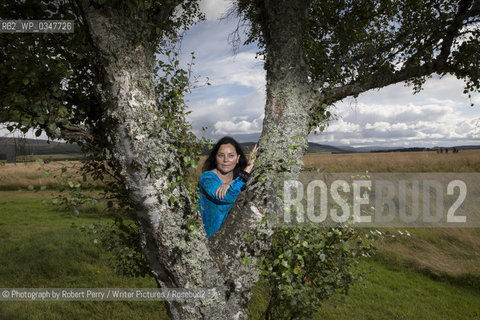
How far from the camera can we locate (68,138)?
367cm

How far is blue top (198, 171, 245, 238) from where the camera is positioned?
4.42 m

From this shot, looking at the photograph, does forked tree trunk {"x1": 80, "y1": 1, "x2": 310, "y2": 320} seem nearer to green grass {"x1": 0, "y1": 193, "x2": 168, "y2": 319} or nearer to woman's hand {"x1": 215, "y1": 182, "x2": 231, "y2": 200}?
woman's hand {"x1": 215, "y1": 182, "x2": 231, "y2": 200}

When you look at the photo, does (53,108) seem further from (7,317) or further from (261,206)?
(7,317)

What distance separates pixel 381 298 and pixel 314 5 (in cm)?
1012

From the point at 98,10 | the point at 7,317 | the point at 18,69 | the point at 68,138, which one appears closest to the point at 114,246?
the point at 68,138

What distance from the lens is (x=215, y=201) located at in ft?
14.7

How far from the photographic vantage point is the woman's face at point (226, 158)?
5413mm

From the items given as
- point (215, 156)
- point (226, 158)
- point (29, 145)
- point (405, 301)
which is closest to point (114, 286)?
point (215, 156)

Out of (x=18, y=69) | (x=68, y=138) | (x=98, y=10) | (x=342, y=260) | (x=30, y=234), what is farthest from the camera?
(x=30, y=234)

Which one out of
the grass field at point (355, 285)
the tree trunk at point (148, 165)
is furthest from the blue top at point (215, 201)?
the grass field at point (355, 285)

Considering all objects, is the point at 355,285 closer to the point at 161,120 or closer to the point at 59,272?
the point at 161,120

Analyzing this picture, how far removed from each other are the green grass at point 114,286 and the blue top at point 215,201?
3231 mm

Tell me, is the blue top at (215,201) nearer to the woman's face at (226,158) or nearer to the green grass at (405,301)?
the woman's face at (226,158)

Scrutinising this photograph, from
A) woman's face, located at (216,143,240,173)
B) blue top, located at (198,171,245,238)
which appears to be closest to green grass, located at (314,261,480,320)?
woman's face, located at (216,143,240,173)
